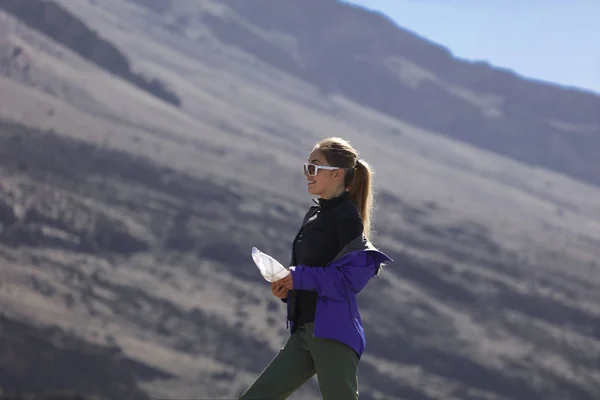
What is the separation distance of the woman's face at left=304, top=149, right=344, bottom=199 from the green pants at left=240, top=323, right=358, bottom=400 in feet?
1.73

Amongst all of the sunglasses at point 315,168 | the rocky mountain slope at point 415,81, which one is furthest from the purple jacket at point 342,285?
the rocky mountain slope at point 415,81

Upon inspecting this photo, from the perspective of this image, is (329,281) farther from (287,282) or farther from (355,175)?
(355,175)

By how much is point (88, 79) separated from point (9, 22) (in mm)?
15125

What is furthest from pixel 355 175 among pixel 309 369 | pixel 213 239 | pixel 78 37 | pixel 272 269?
pixel 78 37

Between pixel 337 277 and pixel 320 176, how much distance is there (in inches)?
17.7

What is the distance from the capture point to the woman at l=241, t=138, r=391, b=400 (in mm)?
3643

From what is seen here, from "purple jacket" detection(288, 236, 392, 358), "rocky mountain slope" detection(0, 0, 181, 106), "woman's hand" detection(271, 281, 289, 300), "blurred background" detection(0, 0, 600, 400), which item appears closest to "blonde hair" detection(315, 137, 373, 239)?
"purple jacket" detection(288, 236, 392, 358)

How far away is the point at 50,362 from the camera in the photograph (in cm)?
4344

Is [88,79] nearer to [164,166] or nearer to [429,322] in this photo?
[164,166]

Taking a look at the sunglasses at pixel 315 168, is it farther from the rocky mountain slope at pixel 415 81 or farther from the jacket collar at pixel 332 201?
the rocky mountain slope at pixel 415 81

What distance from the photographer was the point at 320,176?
3.84m

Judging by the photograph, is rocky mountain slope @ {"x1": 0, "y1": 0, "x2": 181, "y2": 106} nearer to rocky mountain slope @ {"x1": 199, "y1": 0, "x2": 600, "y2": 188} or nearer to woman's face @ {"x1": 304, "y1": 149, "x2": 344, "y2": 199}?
rocky mountain slope @ {"x1": 199, "y1": 0, "x2": 600, "y2": 188}

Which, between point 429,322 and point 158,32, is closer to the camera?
point 429,322

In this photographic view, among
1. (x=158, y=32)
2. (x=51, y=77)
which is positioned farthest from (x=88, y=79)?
(x=158, y=32)
